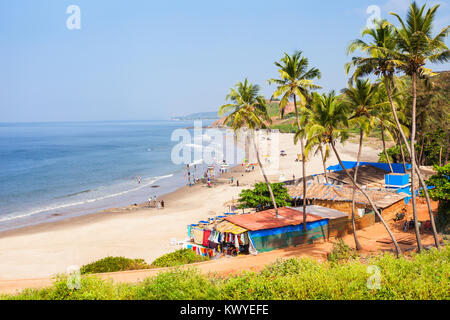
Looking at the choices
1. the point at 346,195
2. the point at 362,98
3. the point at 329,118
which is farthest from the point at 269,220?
the point at 362,98

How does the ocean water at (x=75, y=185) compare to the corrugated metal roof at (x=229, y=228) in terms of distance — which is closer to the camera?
the corrugated metal roof at (x=229, y=228)

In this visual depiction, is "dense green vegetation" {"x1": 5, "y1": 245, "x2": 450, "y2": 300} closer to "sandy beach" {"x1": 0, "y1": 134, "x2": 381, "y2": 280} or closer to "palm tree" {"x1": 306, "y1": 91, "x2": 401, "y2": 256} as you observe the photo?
"palm tree" {"x1": 306, "y1": 91, "x2": 401, "y2": 256}

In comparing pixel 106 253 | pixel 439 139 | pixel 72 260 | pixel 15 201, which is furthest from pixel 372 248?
pixel 15 201

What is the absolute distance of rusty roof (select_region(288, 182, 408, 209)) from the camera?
2236 cm

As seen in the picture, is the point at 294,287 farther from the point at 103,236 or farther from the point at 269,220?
the point at 103,236

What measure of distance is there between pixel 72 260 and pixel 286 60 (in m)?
16.9

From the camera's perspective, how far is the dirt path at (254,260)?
48.9 ft

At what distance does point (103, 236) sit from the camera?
26.8 m

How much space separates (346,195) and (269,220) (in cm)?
672

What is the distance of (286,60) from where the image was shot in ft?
64.6

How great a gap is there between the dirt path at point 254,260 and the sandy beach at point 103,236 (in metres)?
A: 4.46

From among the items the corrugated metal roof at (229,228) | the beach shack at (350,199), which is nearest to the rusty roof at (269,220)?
the corrugated metal roof at (229,228)

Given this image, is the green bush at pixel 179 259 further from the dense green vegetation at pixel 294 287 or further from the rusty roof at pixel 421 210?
the rusty roof at pixel 421 210

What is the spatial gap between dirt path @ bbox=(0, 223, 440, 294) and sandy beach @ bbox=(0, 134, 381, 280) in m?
4.46
